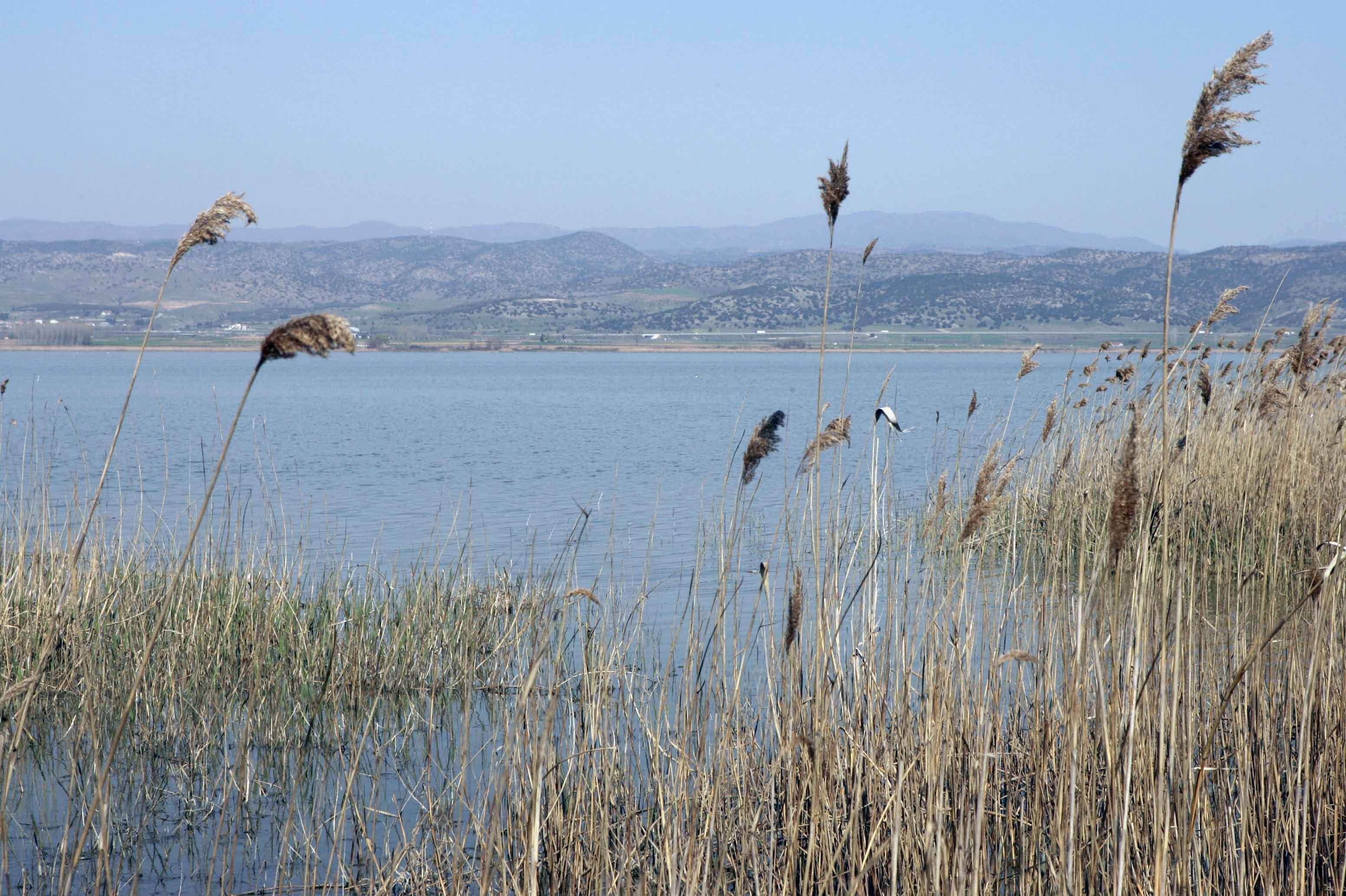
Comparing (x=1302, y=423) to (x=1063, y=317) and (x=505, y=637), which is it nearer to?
(x=505, y=637)

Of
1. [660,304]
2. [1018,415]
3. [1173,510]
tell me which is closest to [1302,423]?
[1173,510]

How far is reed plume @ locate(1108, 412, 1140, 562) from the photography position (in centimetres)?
213

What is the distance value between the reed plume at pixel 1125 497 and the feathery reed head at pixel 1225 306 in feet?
6.08

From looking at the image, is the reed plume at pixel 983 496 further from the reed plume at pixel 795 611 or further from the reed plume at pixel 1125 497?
the reed plume at pixel 1125 497

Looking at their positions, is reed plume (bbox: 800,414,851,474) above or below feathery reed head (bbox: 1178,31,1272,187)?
below

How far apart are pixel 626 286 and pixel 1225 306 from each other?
466ft

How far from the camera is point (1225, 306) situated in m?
3.99

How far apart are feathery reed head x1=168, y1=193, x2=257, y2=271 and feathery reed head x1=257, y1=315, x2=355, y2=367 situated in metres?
0.62

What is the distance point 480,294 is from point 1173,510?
14619cm

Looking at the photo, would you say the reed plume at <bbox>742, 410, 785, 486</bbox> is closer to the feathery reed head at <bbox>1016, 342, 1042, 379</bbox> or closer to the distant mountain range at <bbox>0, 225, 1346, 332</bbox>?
the feathery reed head at <bbox>1016, 342, 1042, 379</bbox>

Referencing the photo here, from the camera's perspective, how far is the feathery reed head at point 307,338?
1840 millimetres

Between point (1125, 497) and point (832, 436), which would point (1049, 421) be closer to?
point (832, 436)

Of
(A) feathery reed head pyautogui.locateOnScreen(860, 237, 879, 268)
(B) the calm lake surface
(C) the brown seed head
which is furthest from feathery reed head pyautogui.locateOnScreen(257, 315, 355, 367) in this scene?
(C) the brown seed head

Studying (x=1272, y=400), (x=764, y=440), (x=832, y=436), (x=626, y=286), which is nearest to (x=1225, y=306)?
(x=832, y=436)
